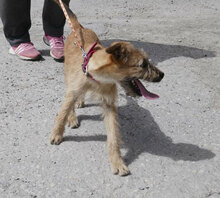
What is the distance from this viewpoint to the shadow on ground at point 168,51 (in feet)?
19.8

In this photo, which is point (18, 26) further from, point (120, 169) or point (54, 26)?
point (120, 169)

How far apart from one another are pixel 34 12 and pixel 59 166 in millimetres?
5339

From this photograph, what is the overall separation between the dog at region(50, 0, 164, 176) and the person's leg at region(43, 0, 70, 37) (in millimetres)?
1842

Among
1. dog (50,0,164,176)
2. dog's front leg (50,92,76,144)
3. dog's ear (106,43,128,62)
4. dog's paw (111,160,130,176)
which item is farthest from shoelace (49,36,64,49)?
dog's paw (111,160,130,176)

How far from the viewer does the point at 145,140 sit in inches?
155

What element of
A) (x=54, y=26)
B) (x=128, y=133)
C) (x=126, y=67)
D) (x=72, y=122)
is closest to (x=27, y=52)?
(x=54, y=26)

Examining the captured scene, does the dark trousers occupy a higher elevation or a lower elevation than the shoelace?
higher

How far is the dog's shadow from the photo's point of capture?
12.1ft

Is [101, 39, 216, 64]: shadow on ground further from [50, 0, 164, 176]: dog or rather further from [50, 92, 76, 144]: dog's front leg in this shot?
[50, 92, 76, 144]: dog's front leg

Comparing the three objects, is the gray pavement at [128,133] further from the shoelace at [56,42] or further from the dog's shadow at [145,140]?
the shoelace at [56,42]

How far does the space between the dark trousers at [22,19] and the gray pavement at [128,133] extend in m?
0.35

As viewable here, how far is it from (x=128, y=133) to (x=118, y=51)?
114 centimetres

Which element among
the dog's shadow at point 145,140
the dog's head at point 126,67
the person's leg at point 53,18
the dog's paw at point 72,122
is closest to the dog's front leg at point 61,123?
the dog's shadow at point 145,140

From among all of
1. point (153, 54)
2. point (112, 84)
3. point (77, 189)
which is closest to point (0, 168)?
point (77, 189)
